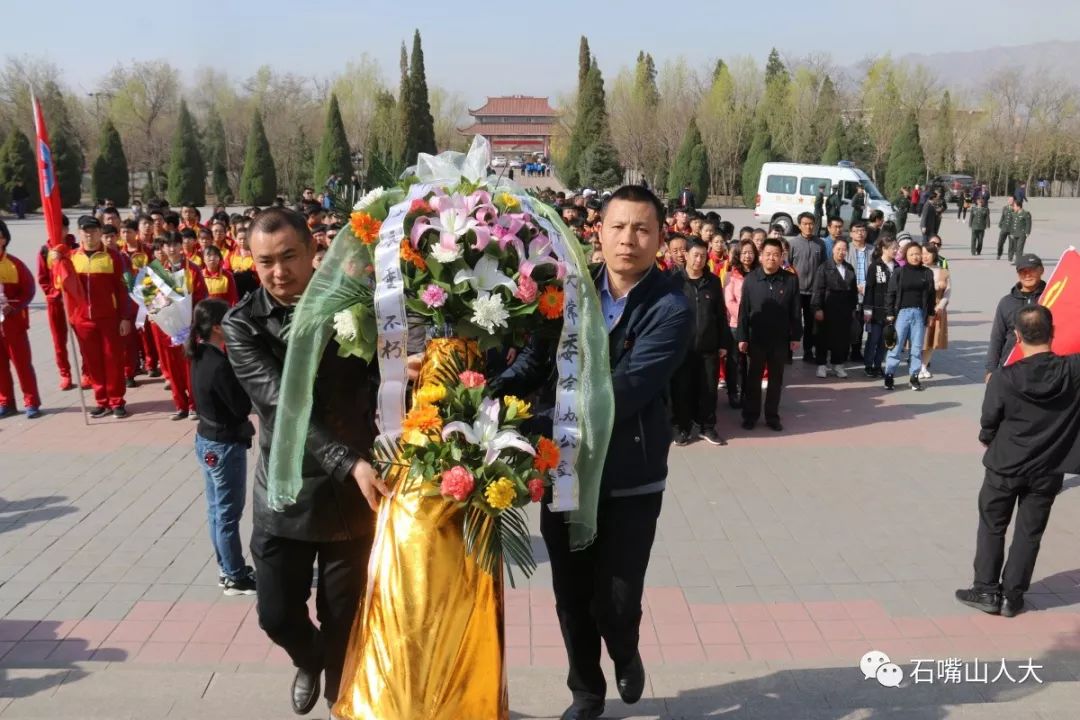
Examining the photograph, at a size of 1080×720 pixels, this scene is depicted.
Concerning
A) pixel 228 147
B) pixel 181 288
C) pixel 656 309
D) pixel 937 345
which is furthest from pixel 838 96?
pixel 656 309

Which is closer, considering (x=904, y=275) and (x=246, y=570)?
(x=246, y=570)

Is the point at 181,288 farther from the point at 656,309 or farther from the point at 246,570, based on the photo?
the point at 656,309

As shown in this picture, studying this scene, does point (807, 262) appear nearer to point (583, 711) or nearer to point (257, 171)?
point (583, 711)

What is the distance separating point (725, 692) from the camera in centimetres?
384

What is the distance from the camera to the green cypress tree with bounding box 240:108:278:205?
38688mm

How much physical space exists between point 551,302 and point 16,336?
760 cm

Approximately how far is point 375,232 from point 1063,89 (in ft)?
202

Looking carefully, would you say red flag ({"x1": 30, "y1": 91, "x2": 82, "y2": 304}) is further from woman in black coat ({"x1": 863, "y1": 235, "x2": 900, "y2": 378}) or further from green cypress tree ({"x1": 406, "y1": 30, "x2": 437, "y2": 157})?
green cypress tree ({"x1": 406, "y1": 30, "x2": 437, "y2": 157})

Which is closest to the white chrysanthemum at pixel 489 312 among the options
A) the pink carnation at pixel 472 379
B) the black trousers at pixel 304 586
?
the pink carnation at pixel 472 379

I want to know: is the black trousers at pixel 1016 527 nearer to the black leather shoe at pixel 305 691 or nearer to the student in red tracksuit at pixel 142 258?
the black leather shoe at pixel 305 691

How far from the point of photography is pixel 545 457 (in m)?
2.76

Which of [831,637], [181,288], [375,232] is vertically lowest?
[831,637]

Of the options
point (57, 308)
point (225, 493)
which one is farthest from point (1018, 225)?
point (225, 493)

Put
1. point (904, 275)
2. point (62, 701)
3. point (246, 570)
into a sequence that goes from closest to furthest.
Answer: point (62, 701)
point (246, 570)
point (904, 275)
